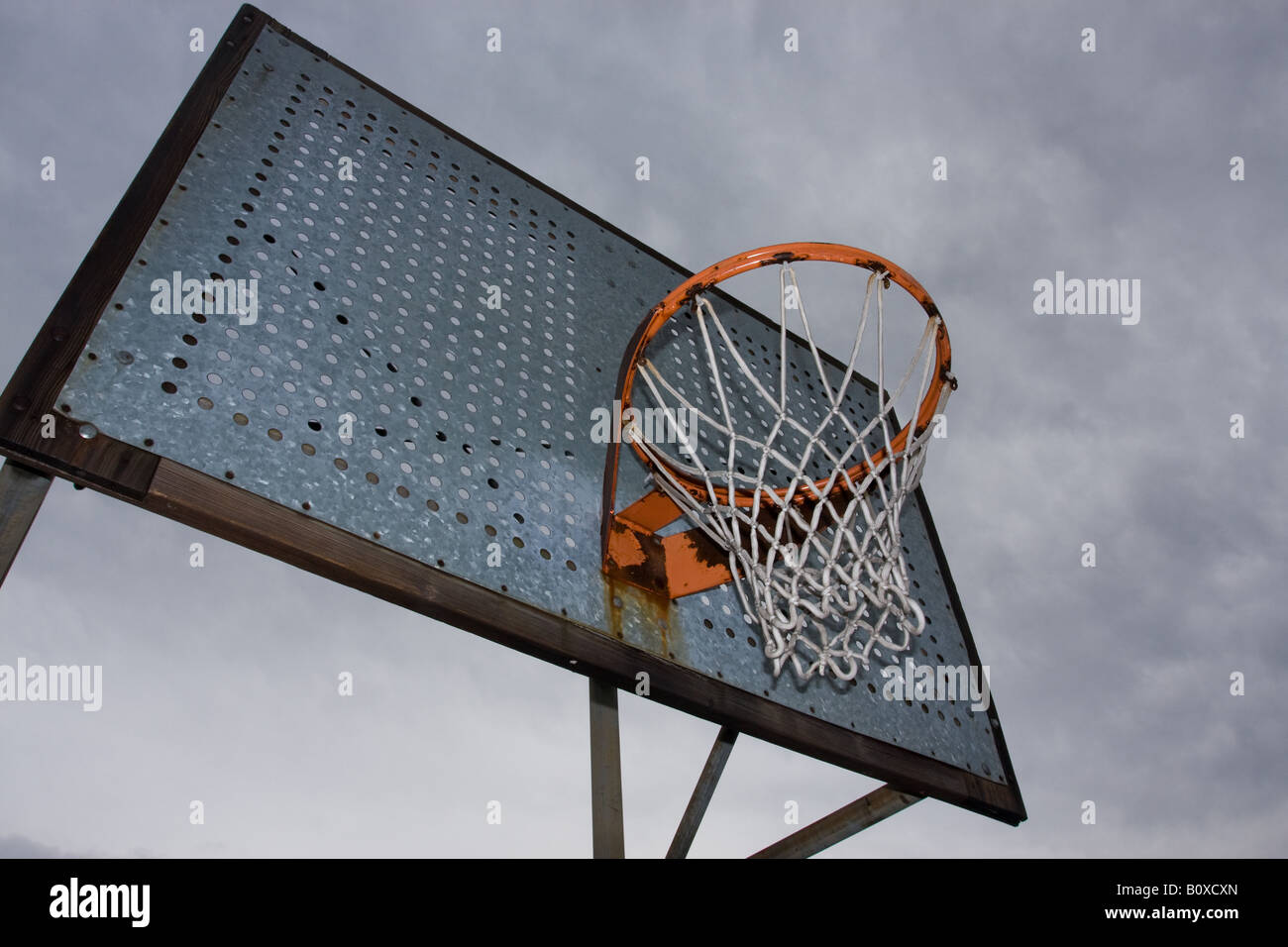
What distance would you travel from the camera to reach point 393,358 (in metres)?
2.78

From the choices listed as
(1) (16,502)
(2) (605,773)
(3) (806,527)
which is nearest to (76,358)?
(1) (16,502)

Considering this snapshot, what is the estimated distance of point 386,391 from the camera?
2680mm

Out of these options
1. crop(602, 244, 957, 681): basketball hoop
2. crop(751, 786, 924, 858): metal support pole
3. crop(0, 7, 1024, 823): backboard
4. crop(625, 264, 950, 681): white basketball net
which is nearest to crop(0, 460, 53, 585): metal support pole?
crop(0, 7, 1024, 823): backboard

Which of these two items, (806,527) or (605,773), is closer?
(605,773)

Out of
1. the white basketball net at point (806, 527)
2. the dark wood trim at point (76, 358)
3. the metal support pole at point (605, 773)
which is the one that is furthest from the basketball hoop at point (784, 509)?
the dark wood trim at point (76, 358)

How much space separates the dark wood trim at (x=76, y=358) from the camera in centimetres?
202

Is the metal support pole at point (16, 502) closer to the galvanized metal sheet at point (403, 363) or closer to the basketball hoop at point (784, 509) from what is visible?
the galvanized metal sheet at point (403, 363)

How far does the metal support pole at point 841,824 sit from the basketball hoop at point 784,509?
2.00 feet

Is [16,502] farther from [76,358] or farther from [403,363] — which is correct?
[403,363]

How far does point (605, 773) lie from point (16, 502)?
1652mm

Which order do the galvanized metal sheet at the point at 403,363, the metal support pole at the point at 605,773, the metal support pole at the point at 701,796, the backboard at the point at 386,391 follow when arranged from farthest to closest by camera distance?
the metal support pole at the point at 701,796
the metal support pole at the point at 605,773
the galvanized metal sheet at the point at 403,363
the backboard at the point at 386,391

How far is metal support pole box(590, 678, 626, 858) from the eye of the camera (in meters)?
2.63

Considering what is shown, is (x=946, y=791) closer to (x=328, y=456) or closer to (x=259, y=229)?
(x=328, y=456)

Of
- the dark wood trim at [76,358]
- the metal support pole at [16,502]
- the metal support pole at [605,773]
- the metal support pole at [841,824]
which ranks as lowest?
the metal support pole at [841,824]
